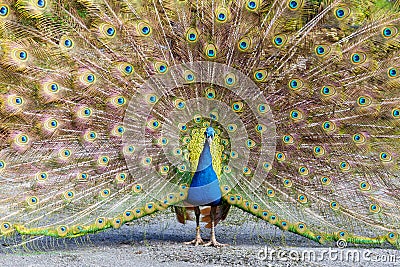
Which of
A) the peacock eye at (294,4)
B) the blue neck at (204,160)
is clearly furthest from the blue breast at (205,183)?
the peacock eye at (294,4)

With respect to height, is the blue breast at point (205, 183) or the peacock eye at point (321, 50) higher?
the peacock eye at point (321, 50)

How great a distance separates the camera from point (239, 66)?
14.0ft

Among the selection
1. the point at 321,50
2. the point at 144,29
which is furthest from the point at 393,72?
the point at 144,29

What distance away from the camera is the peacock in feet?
13.6

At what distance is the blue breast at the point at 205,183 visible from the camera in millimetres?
4363

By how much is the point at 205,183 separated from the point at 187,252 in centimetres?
68

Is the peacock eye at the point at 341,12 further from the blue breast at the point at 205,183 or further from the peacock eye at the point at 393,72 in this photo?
the blue breast at the point at 205,183

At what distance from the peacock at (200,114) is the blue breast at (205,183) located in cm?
1

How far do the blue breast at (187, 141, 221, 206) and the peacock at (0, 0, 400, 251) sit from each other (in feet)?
0.04

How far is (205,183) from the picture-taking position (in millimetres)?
4355

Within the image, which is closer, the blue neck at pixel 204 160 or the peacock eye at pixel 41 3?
the peacock eye at pixel 41 3

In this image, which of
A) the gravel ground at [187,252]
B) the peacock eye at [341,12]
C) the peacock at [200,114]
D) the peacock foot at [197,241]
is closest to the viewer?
the peacock eye at [341,12]

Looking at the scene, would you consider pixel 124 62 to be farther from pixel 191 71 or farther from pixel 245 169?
pixel 245 169

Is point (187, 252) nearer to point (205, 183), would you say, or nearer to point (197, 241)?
point (197, 241)
